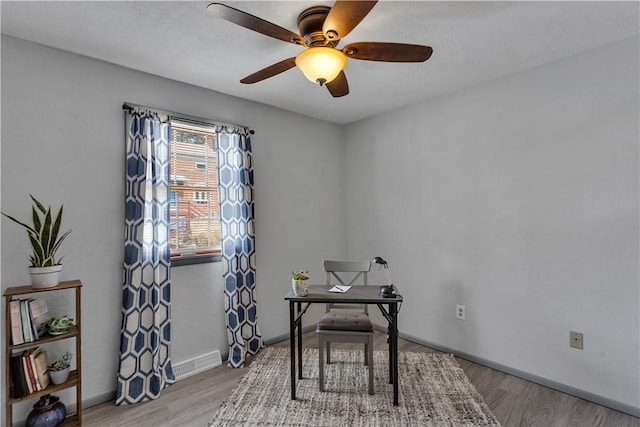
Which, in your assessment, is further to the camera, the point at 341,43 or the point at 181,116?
the point at 181,116

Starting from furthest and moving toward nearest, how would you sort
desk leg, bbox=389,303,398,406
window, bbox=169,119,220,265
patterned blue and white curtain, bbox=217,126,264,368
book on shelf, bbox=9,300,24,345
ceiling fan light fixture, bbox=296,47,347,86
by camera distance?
1. patterned blue and white curtain, bbox=217,126,264,368
2. window, bbox=169,119,220,265
3. desk leg, bbox=389,303,398,406
4. book on shelf, bbox=9,300,24,345
5. ceiling fan light fixture, bbox=296,47,347,86

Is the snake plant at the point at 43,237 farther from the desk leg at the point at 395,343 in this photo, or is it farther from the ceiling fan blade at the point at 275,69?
the desk leg at the point at 395,343

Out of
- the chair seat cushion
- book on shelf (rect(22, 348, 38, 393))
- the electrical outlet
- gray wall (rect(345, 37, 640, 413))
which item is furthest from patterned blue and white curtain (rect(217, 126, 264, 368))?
the electrical outlet

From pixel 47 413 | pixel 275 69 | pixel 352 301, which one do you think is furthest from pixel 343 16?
pixel 47 413

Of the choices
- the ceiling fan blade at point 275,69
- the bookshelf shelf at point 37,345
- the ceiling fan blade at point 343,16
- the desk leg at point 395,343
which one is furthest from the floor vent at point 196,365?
the ceiling fan blade at point 343,16

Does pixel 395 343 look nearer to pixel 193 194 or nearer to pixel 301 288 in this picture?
pixel 301 288

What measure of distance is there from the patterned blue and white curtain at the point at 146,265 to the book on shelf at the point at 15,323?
1.91ft

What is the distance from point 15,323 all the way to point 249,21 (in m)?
2.08

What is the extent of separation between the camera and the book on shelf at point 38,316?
6.12ft

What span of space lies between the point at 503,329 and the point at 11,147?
3791 millimetres

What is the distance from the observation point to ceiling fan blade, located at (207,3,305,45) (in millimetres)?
Answer: 1325

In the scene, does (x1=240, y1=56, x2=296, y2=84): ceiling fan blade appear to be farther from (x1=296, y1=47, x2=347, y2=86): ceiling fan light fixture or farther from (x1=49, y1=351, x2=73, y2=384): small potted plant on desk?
(x1=49, y1=351, x2=73, y2=384): small potted plant on desk

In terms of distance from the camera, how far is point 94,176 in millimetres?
2258

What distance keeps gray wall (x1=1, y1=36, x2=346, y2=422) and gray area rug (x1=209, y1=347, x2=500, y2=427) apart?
68 cm
